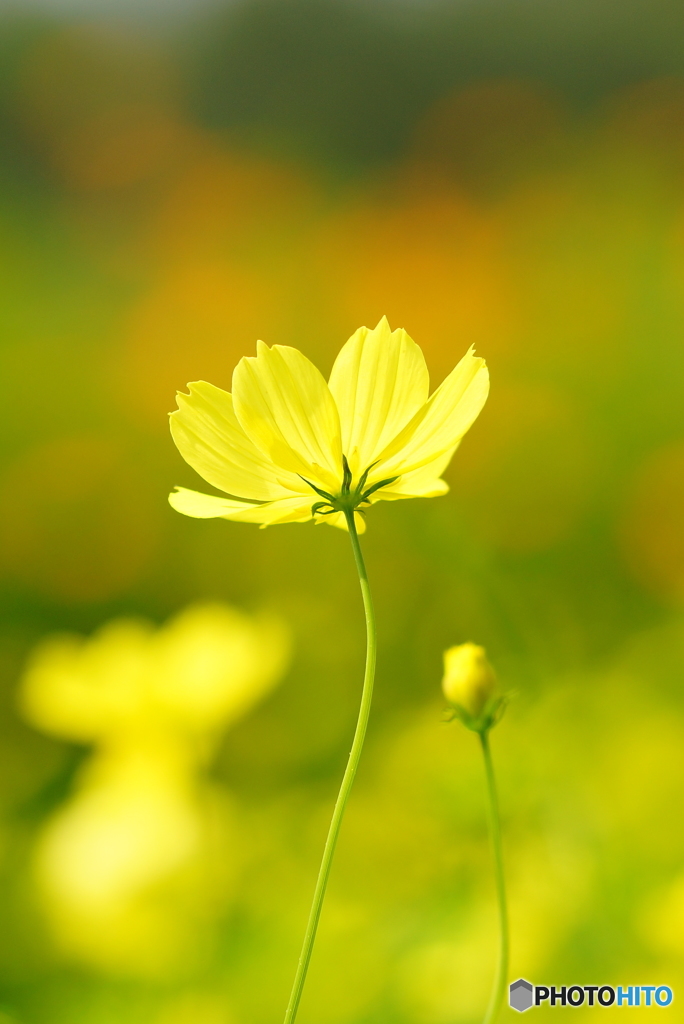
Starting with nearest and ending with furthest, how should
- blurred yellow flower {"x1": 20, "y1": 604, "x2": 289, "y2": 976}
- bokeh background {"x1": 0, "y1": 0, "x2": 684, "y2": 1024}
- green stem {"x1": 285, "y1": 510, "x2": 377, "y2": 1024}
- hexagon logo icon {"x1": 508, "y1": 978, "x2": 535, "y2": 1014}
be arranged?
green stem {"x1": 285, "y1": 510, "x2": 377, "y2": 1024} → hexagon logo icon {"x1": 508, "y1": 978, "x2": 535, "y2": 1014} → blurred yellow flower {"x1": 20, "y1": 604, "x2": 289, "y2": 976} → bokeh background {"x1": 0, "y1": 0, "x2": 684, "y2": 1024}

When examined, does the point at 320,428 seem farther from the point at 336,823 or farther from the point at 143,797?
the point at 143,797

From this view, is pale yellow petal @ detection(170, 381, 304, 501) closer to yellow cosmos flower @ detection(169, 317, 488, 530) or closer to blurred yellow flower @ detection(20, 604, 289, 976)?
yellow cosmos flower @ detection(169, 317, 488, 530)

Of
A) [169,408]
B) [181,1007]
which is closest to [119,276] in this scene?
[169,408]

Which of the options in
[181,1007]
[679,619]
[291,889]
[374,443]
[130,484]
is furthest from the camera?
[130,484]

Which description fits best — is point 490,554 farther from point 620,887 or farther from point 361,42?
point 361,42

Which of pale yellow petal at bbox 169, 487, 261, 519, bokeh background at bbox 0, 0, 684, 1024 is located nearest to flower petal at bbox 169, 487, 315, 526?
pale yellow petal at bbox 169, 487, 261, 519

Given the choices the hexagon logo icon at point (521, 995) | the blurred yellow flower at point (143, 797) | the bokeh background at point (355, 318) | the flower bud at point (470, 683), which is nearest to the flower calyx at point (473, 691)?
the flower bud at point (470, 683)
